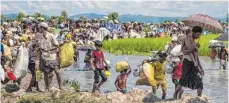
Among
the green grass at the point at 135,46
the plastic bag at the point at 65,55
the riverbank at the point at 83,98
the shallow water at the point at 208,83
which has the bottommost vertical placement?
the green grass at the point at 135,46

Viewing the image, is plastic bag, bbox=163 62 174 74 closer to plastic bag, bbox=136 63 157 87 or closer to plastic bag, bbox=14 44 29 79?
plastic bag, bbox=136 63 157 87

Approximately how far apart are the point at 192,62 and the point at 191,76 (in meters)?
0.25

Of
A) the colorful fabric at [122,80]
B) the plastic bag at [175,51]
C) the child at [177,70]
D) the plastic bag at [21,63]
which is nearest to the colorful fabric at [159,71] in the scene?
the child at [177,70]

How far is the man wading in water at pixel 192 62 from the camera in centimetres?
891

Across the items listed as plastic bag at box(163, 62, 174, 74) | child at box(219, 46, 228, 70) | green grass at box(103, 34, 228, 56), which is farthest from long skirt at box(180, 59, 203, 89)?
green grass at box(103, 34, 228, 56)

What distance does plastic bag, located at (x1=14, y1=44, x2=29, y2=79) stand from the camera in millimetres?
10938

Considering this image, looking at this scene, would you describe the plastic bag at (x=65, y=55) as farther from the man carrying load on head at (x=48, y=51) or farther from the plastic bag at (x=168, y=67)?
the plastic bag at (x=168, y=67)

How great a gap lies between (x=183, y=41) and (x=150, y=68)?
1218mm

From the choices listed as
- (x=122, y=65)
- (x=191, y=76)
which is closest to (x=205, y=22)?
(x=191, y=76)

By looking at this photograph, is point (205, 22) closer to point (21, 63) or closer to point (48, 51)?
point (48, 51)

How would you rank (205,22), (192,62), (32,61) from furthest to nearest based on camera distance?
(32,61) → (205,22) → (192,62)

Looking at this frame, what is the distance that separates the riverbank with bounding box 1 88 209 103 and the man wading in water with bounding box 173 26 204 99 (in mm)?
322

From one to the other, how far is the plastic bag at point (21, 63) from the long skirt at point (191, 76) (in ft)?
11.9

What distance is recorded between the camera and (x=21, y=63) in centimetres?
1102
